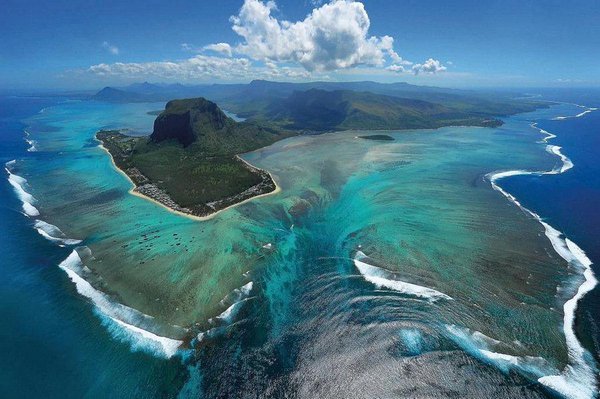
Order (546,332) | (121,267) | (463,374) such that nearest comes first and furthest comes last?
(463,374) → (546,332) → (121,267)

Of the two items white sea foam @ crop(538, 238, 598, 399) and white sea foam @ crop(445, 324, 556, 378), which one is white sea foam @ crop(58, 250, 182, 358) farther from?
white sea foam @ crop(538, 238, 598, 399)

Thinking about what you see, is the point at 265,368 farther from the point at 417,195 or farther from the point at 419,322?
the point at 417,195

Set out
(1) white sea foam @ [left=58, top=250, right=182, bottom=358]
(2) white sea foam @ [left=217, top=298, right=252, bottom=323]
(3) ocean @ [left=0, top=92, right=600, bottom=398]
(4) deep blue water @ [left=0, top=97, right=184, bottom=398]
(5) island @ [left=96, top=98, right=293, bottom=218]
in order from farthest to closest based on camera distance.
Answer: (5) island @ [left=96, top=98, right=293, bottom=218] < (2) white sea foam @ [left=217, top=298, right=252, bottom=323] < (1) white sea foam @ [left=58, top=250, right=182, bottom=358] < (3) ocean @ [left=0, top=92, right=600, bottom=398] < (4) deep blue water @ [left=0, top=97, right=184, bottom=398]

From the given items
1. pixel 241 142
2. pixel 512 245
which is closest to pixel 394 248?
pixel 512 245

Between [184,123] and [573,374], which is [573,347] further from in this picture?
[184,123]

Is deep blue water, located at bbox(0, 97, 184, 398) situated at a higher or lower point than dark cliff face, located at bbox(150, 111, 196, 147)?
lower

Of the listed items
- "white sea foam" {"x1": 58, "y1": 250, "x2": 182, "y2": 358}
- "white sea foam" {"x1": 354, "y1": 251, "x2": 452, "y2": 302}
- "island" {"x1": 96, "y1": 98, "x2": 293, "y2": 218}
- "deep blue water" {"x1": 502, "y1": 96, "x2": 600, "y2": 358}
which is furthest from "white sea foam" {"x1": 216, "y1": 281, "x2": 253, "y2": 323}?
"deep blue water" {"x1": 502, "y1": 96, "x2": 600, "y2": 358}
